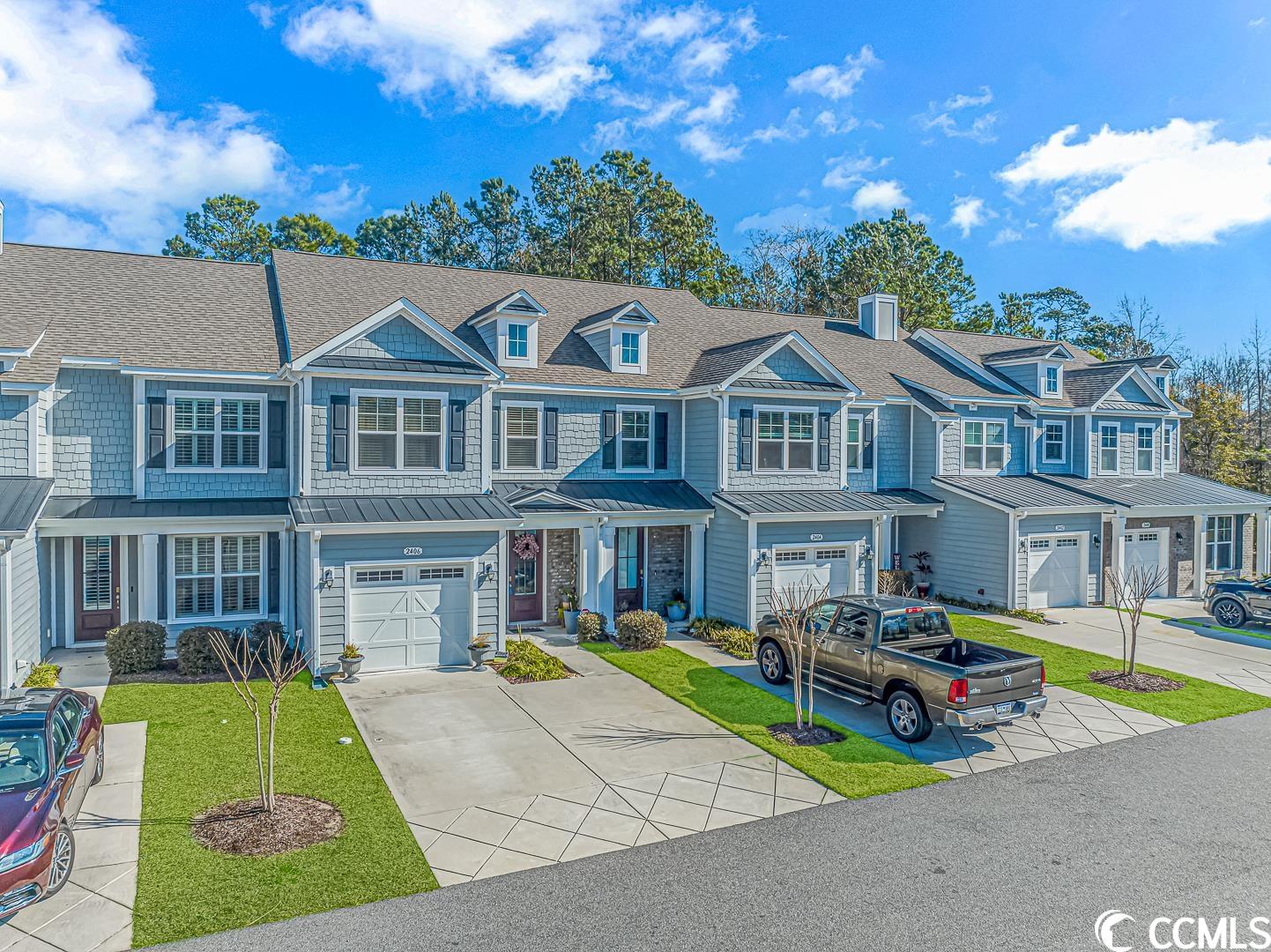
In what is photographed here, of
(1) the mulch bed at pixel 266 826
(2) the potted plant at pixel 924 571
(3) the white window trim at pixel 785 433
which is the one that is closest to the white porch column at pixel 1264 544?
(2) the potted plant at pixel 924 571

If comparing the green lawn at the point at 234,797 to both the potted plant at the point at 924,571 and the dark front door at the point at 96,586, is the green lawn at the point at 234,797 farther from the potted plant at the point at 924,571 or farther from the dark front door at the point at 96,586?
the potted plant at the point at 924,571

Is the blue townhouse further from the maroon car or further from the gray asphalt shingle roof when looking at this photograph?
the maroon car

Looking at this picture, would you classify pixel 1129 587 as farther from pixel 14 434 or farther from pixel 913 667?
pixel 14 434

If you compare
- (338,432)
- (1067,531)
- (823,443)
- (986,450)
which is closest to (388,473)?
(338,432)

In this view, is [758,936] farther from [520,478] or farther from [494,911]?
[520,478]

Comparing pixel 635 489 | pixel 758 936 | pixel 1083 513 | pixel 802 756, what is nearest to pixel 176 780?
pixel 758 936

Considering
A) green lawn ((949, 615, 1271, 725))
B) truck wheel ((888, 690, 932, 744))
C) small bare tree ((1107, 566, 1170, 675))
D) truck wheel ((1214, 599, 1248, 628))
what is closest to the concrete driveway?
truck wheel ((888, 690, 932, 744))
